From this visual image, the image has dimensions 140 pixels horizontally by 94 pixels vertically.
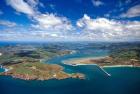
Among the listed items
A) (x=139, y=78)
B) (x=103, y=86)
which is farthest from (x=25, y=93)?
(x=139, y=78)

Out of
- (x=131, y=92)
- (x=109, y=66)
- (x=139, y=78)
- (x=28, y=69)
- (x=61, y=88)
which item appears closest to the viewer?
(x=131, y=92)

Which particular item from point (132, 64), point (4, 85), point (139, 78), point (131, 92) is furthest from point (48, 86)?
point (132, 64)

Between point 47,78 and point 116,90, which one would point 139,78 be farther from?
point 47,78

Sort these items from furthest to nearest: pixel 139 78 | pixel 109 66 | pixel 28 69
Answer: pixel 109 66 → pixel 28 69 → pixel 139 78

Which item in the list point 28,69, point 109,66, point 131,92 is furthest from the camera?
point 109,66

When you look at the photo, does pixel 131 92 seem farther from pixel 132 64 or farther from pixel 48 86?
pixel 132 64

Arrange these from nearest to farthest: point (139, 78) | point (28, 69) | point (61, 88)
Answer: point (61, 88), point (139, 78), point (28, 69)

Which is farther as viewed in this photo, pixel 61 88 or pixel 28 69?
pixel 28 69

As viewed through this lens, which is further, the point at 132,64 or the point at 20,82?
the point at 132,64
